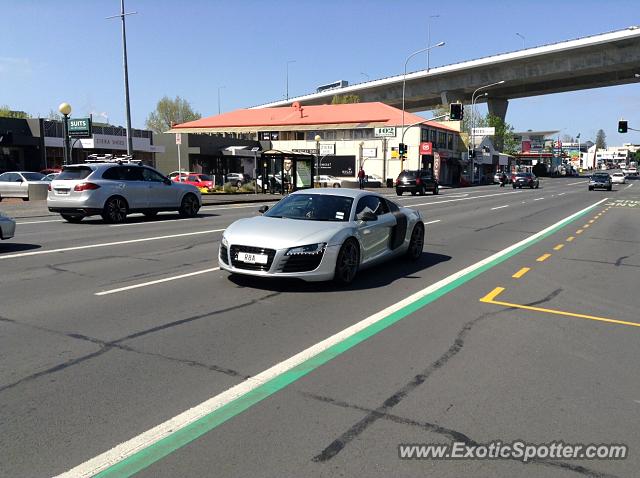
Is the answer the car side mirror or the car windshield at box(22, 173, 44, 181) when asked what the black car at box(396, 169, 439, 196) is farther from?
the car side mirror

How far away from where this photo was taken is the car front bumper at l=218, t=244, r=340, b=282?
712 cm

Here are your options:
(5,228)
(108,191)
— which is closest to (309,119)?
(108,191)

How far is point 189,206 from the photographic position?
18.6 meters

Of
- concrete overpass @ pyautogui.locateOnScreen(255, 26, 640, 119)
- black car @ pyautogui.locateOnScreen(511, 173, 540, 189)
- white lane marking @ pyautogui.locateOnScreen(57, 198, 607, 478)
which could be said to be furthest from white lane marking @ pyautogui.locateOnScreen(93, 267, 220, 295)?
concrete overpass @ pyautogui.locateOnScreen(255, 26, 640, 119)

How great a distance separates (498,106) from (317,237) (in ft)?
309

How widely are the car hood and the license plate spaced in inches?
5.2

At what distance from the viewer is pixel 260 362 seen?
4.82m

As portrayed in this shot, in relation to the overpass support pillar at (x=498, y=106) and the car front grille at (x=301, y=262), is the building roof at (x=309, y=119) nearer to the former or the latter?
the overpass support pillar at (x=498, y=106)

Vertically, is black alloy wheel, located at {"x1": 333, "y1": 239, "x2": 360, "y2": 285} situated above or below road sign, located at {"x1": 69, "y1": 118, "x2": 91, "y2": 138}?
below

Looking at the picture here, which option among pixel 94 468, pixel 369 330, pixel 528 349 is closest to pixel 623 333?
pixel 528 349

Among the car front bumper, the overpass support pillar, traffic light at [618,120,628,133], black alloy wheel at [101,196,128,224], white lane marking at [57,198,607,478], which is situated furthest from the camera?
the overpass support pillar

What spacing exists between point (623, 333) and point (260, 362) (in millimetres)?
3981

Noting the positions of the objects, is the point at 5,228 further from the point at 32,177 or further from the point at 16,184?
the point at 32,177

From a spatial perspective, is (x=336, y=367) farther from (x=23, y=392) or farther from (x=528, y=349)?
(x=23, y=392)
